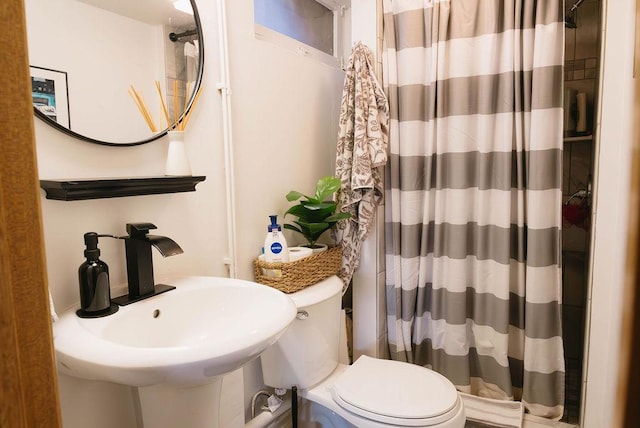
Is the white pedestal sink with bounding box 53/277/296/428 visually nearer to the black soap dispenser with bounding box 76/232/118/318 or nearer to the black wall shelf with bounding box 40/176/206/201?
the black soap dispenser with bounding box 76/232/118/318

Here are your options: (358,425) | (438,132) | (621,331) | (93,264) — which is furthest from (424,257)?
(621,331)

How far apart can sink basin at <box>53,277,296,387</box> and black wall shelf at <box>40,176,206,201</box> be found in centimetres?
28

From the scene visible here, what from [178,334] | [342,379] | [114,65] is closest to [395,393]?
[342,379]

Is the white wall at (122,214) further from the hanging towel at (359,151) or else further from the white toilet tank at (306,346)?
the hanging towel at (359,151)

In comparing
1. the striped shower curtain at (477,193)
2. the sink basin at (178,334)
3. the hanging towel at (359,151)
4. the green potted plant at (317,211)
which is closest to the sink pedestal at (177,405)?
the sink basin at (178,334)

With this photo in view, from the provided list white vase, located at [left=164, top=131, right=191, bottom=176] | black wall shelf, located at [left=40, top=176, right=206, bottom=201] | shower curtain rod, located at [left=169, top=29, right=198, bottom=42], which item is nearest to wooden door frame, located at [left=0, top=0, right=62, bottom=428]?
black wall shelf, located at [left=40, top=176, right=206, bottom=201]

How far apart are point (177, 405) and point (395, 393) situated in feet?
2.50

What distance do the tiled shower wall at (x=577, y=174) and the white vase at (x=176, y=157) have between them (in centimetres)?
203

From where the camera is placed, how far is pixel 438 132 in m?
1.83

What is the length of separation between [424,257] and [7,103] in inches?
69.9

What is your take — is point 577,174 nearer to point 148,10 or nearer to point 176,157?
point 176,157

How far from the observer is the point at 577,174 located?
227cm

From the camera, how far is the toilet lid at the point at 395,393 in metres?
1.25

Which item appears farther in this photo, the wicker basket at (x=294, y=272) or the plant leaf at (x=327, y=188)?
the plant leaf at (x=327, y=188)
